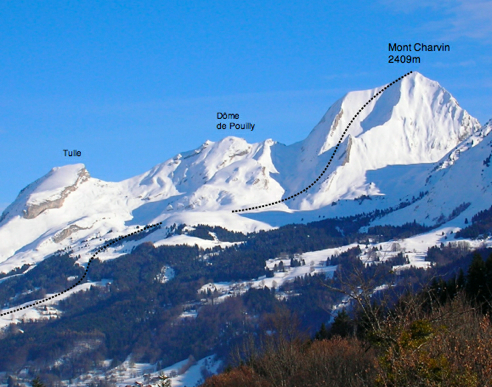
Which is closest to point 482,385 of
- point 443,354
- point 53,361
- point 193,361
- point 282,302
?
point 443,354

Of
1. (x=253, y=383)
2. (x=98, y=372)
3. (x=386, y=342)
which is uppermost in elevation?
(x=386, y=342)

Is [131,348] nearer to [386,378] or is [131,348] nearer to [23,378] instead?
[23,378]

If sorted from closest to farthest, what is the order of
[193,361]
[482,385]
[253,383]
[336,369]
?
[482,385]
[336,369]
[253,383]
[193,361]

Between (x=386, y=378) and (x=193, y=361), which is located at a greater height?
(x=386, y=378)

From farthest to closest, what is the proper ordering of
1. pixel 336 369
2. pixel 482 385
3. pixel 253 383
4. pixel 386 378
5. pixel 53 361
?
pixel 53 361
pixel 253 383
pixel 336 369
pixel 386 378
pixel 482 385

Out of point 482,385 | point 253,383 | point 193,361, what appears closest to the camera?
point 482,385

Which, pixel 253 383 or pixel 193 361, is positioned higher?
pixel 253 383

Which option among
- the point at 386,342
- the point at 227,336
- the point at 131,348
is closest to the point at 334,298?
the point at 227,336

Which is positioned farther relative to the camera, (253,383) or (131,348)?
(131,348)

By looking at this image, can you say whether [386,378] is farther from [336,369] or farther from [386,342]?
[336,369]
